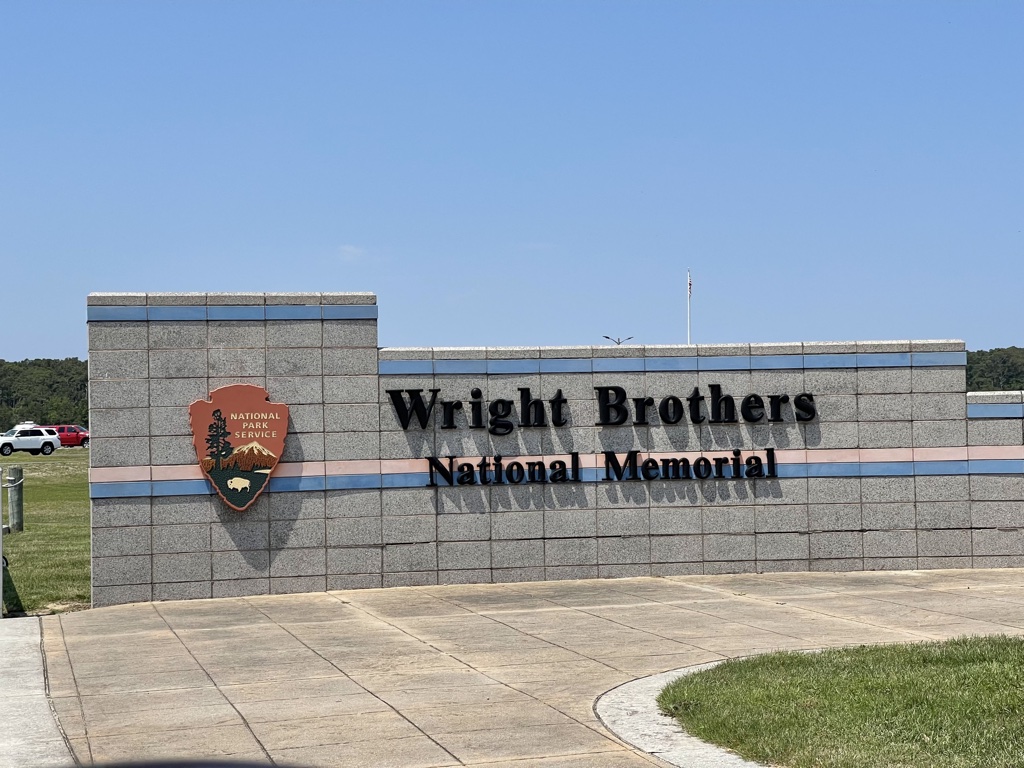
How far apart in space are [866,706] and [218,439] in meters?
10.8

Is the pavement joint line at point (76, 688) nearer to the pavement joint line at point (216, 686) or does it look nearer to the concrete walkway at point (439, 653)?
the concrete walkway at point (439, 653)

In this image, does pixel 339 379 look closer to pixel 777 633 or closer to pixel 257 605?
pixel 257 605

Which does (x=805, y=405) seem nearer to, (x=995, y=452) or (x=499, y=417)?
(x=995, y=452)

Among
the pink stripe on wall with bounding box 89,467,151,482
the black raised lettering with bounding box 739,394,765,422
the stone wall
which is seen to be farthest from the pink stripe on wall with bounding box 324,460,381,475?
the black raised lettering with bounding box 739,394,765,422

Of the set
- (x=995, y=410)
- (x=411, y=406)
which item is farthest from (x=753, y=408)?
(x=411, y=406)

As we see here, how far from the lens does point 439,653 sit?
42.1 feet

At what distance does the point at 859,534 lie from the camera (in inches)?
765

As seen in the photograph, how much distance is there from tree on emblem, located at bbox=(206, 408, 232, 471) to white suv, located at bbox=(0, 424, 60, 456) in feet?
176

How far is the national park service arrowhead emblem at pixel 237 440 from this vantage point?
17.6 m

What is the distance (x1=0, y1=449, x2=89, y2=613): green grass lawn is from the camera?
17672 millimetres

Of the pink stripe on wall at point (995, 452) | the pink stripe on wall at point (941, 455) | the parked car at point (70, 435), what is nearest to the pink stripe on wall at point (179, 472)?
the pink stripe on wall at point (941, 455)

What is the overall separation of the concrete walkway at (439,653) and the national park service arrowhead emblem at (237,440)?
1647mm

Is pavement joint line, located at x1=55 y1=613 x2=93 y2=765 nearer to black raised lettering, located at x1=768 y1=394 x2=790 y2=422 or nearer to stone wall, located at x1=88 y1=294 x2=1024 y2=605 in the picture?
stone wall, located at x1=88 y1=294 x2=1024 y2=605

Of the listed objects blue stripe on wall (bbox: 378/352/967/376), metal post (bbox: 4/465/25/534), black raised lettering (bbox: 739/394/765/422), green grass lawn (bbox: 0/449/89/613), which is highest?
blue stripe on wall (bbox: 378/352/967/376)
